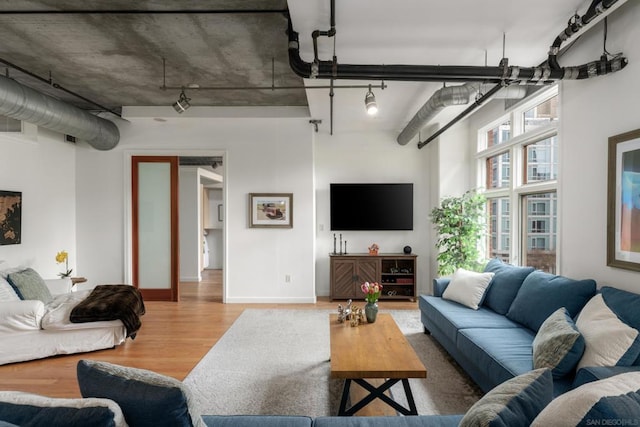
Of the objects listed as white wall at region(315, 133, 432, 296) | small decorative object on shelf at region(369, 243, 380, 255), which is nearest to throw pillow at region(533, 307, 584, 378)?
small decorative object on shelf at region(369, 243, 380, 255)

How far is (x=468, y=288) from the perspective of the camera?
11.7 ft

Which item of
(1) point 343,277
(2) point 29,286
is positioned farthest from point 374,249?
(2) point 29,286

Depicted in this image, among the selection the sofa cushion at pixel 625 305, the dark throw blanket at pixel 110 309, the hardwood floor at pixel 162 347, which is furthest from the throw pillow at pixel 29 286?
the sofa cushion at pixel 625 305

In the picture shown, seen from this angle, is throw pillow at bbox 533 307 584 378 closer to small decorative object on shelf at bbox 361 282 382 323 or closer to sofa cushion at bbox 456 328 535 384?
sofa cushion at bbox 456 328 535 384

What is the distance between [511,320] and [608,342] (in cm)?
118

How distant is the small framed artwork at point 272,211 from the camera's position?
5516 millimetres

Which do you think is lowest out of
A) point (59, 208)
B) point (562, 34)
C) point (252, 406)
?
point (252, 406)

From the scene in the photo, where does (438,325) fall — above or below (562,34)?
below

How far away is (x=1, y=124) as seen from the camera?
4402mm

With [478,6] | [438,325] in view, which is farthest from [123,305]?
[478,6]

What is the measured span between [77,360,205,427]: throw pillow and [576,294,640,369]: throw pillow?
2116 mm

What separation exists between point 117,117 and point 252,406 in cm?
525

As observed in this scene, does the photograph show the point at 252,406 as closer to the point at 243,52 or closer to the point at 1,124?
the point at 243,52

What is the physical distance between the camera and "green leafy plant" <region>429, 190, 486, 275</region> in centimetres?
480
